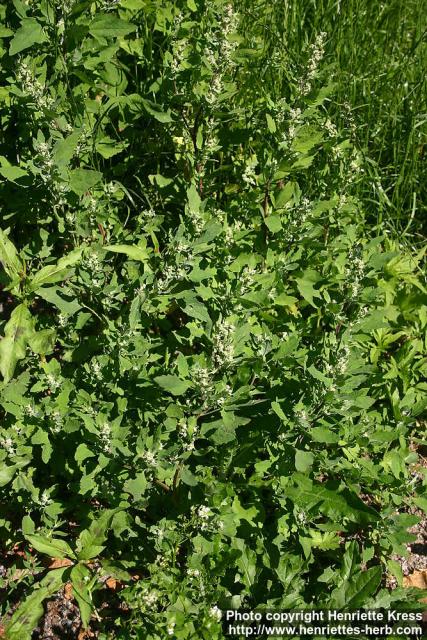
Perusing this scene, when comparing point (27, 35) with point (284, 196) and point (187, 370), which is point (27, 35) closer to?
point (284, 196)

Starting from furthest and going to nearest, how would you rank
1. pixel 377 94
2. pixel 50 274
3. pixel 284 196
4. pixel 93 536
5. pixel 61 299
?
pixel 377 94, pixel 284 196, pixel 61 299, pixel 50 274, pixel 93 536

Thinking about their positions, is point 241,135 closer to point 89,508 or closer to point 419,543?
point 89,508

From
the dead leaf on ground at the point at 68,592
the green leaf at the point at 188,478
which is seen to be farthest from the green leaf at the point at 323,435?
the dead leaf on ground at the point at 68,592

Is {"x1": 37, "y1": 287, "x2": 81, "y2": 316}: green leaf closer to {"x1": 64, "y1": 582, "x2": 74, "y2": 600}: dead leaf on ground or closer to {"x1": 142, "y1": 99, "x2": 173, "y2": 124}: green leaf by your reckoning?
{"x1": 142, "y1": 99, "x2": 173, "y2": 124}: green leaf

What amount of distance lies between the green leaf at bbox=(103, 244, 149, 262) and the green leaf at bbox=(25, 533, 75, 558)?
3.59 feet

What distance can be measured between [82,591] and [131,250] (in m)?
1.26

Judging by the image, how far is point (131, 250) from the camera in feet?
8.86

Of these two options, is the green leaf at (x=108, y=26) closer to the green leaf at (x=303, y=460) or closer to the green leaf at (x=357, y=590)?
the green leaf at (x=303, y=460)

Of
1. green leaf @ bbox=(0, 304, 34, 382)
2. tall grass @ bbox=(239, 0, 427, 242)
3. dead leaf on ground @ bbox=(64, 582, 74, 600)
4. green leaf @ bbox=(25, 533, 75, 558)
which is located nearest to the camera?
green leaf @ bbox=(25, 533, 75, 558)

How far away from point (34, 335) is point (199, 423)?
710 mm

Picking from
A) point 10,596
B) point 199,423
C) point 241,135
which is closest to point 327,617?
point 199,423

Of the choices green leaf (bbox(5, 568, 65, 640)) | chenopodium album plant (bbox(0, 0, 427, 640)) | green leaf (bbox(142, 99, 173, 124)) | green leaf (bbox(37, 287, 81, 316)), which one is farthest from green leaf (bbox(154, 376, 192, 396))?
green leaf (bbox(142, 99, 173, 124))

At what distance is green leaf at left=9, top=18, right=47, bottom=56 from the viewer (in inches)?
102

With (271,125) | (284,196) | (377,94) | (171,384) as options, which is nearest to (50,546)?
(171,384)
